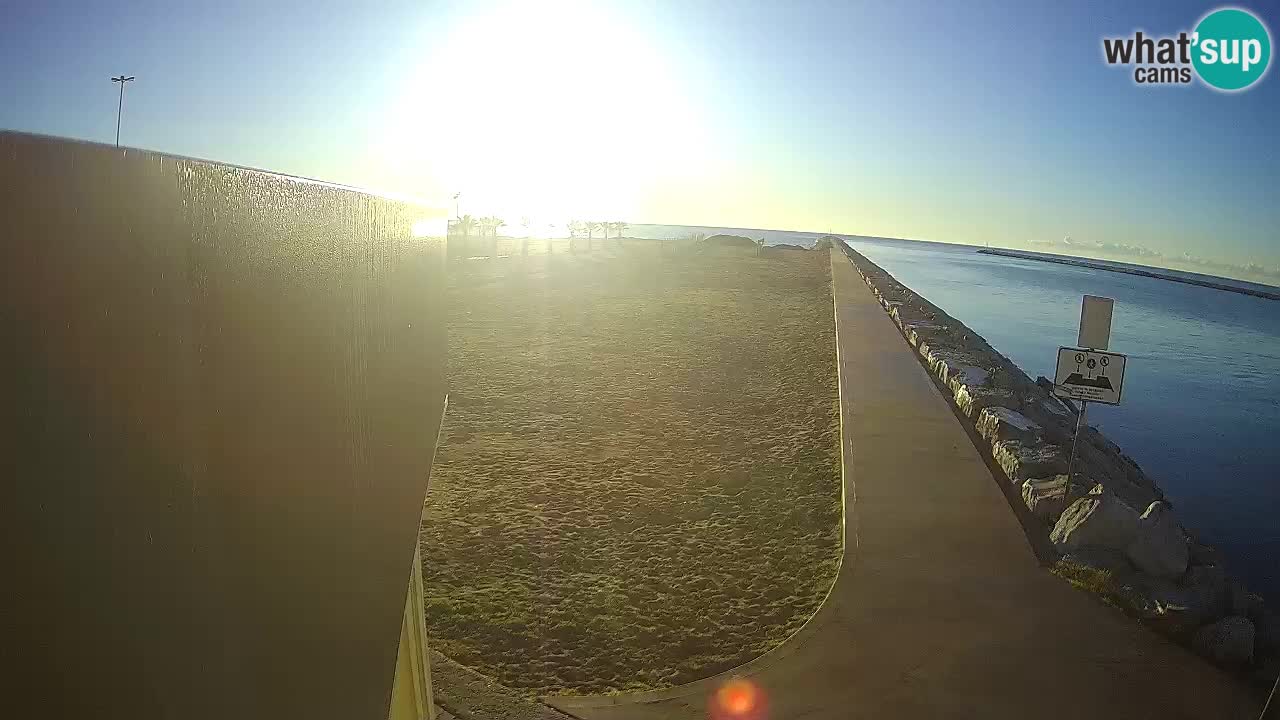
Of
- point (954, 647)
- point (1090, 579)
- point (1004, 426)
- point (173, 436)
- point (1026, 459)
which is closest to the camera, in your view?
point (173, 436)

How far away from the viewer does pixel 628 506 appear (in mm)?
8430

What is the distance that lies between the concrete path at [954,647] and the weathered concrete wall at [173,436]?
13.1 ft

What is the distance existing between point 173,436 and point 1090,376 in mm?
8065

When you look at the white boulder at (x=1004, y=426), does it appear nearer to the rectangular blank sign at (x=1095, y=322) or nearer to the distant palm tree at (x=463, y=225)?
the rectangular blank sign at (x=1095, y=322)

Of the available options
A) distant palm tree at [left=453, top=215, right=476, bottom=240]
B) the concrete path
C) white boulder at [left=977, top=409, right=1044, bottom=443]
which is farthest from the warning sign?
distant palm tree at [left=453, top=215, right=476, bottom=240]

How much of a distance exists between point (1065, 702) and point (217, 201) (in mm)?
5225

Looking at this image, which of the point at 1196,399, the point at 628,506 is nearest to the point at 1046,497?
the point at 628,506

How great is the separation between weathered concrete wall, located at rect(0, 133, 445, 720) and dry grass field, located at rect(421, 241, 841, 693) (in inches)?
87.7

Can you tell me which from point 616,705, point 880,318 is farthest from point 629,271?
point 616,705

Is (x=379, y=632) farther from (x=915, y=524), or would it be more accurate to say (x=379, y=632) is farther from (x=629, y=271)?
(x=629, y=271)

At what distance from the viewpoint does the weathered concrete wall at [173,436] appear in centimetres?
66

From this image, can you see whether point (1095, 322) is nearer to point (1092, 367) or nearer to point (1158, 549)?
point (1092, 367)

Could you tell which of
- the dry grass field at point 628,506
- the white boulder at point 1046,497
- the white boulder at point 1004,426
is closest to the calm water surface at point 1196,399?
the white boulder at point 1004,426

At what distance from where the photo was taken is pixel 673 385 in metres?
14.3
